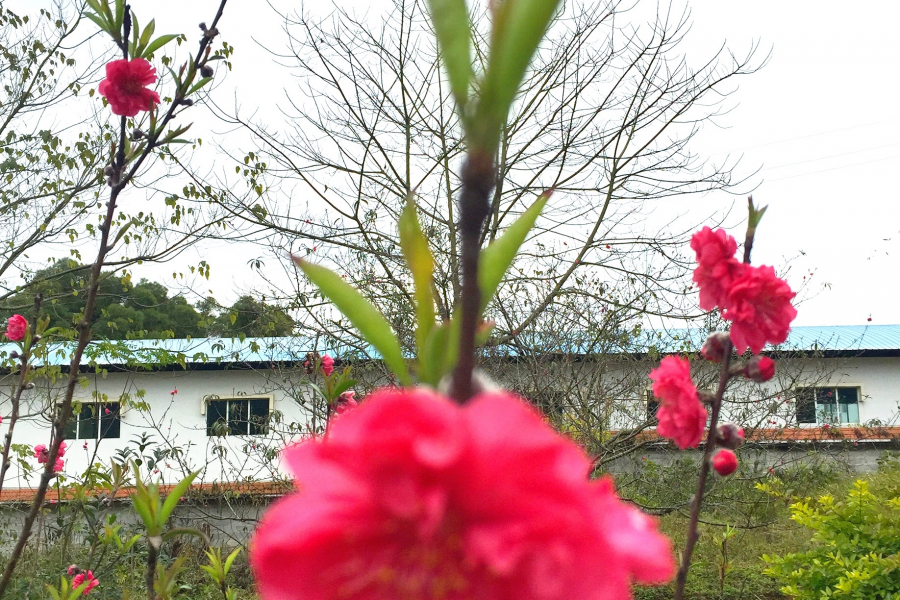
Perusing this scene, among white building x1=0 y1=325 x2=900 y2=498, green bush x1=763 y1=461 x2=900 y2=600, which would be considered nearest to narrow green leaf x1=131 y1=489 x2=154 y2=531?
green bush x1=763 y1=461 x2=900 y2=600

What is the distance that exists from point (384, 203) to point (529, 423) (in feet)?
19.7

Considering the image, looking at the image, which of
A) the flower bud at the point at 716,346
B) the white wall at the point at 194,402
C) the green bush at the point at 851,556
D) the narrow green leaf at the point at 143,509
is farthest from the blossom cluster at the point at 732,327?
the white wall at the point at 194,402

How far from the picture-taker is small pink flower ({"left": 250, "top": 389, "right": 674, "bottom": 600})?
0.31 meters

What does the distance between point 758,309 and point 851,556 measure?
135 inches

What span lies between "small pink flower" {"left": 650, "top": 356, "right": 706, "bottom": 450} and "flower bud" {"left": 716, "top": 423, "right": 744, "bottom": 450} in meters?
0.09

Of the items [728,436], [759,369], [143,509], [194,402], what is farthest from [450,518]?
[194,402]

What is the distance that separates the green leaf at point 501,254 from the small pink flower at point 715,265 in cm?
122

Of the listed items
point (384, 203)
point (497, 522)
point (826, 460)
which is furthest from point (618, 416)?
point (497, 522)

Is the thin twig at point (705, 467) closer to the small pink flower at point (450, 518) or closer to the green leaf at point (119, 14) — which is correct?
the small pink flower at point (450, 518)

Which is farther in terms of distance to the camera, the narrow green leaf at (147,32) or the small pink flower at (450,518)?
the narrow green leaf at (147,32)

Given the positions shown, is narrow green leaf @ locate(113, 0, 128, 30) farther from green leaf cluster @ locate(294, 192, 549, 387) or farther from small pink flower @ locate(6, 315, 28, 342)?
small pink flower @ locate(6, 315, 28, 342)

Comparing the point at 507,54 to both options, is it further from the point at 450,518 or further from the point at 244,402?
the point at 244,402

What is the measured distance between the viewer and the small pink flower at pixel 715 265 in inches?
59.8

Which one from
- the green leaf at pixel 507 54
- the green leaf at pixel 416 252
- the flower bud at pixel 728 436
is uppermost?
the green leaf at pixel 507 54
